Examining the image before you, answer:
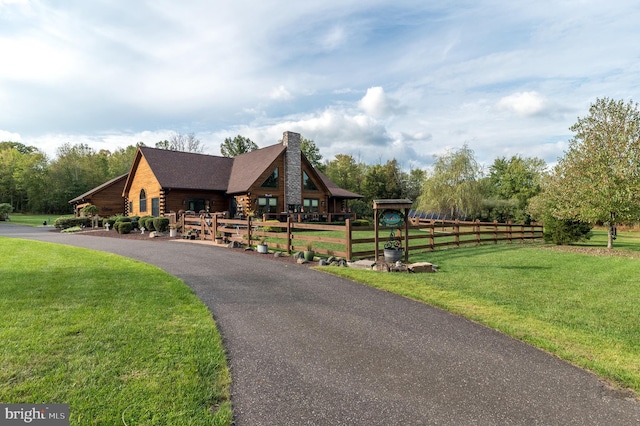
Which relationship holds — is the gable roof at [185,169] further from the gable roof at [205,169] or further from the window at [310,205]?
the window at [310,205]

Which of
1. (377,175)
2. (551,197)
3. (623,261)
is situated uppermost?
(377,175)

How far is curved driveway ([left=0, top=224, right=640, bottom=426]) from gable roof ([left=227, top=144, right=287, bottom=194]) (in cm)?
2092

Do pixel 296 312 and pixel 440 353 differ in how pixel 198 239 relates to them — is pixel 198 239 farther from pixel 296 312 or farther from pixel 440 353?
Answer: pixel 440 353

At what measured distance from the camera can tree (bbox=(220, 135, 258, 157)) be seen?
185ft

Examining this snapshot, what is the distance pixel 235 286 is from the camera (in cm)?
733

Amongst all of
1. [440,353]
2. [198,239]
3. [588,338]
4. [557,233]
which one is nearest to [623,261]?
[557,233]

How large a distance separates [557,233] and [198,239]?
730 inches

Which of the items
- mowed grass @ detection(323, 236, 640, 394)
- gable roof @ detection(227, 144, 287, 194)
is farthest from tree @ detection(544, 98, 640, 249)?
gable roof @ detection(227, 144, 287, 194)

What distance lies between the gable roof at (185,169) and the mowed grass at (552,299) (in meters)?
20.1

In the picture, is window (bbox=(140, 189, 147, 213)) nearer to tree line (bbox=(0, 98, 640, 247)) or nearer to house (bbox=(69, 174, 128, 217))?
house (bbox=(69, 174, 128, 217))

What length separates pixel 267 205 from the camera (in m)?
27.2

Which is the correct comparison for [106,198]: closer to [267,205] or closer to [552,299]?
[267,205]

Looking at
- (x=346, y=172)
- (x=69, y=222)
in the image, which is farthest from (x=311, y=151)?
(x=69, y=222)

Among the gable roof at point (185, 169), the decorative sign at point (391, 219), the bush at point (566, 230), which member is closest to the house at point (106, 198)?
the gable roof at point (185, 169)
